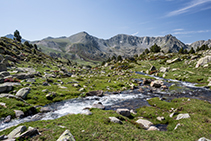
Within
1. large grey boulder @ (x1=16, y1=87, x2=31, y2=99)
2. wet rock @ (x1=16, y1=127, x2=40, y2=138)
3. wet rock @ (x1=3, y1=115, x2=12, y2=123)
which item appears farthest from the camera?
large grey boulder @ (x1=16, y1=87, x2=31, y2=99)

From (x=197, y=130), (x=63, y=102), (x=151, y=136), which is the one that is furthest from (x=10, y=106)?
(x=197, y=130)

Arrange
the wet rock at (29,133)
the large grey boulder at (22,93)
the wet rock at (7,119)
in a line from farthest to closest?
1. the large grey boulder at (22,93)
2. the wet rock at (7,119)
3. the wet rock at (29,133)

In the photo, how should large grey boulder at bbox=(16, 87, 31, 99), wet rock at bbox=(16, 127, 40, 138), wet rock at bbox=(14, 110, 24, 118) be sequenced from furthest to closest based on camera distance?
large grey boulder at bbox=(16, 87, 31, 99) → wet rock at bbox=(14, 110, 24, 118) → wet rock at bbox=(16, 127, 40, 138)

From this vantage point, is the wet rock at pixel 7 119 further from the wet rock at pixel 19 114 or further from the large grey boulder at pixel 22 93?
the large grey boulder at pixel 22 93

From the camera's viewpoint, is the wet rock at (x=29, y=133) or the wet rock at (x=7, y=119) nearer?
the wet rock at (x=29, y=133)

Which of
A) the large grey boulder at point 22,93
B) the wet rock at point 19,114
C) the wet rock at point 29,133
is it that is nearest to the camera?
the wet rock at point 29,133

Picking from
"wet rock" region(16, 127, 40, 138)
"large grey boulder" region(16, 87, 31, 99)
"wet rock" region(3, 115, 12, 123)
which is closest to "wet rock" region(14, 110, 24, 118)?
"wet rock" region(3, 115, 12, 123)

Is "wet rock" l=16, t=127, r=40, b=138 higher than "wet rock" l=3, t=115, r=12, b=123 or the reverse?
higher

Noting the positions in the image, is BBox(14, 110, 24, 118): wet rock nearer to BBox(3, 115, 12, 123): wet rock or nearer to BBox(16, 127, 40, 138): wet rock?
BBox(3, 115, 12, 123): wet rock

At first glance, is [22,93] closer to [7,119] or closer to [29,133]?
[7,119]

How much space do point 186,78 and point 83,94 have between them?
66708mm

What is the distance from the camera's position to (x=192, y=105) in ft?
86.2

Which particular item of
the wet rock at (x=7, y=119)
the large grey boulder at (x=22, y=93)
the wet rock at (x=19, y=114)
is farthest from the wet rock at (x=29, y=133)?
the large grey boulder at (x=22, y=93)

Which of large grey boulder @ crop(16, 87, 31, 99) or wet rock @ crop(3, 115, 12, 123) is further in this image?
large grey boulder @ crop(16, 87, 31, 99)
